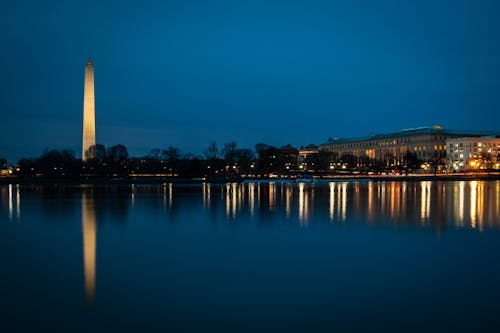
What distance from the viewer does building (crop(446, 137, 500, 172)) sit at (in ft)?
275

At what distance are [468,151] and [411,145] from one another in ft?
34.6

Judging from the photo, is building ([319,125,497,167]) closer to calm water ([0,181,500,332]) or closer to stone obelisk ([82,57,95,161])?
stone obelisk ([82,57,95,161])

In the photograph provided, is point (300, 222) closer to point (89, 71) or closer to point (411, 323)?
point (411, 323)

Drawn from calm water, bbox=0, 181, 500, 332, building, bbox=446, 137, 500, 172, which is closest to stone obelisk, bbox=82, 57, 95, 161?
calm water, bbox=0, 181, 500, 332

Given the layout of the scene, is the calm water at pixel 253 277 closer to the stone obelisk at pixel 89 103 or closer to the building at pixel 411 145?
the stone obelisk at pixel 89 103

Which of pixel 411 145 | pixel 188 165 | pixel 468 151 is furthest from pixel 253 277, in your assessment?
pixel 411 145

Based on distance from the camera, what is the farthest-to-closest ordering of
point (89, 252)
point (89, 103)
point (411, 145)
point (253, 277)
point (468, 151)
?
point (411, 145)
point (468, 151)
point (89, 103)
point (89, 252)
point (253, 277)

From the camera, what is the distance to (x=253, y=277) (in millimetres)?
7645

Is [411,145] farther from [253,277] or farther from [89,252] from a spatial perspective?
[253,277]

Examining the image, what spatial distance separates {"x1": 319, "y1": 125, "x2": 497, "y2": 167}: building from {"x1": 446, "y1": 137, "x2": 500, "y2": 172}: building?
1.48m

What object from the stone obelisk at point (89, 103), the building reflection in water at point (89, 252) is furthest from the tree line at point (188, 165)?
the building reflection in water at point (89, 252)

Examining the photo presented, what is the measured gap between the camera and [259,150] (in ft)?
306

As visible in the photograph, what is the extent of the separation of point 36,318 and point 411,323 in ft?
13.3

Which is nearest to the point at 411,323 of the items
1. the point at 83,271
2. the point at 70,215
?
the point at 83,271
